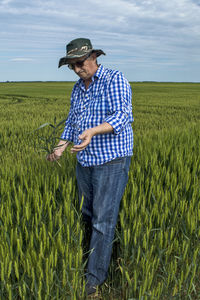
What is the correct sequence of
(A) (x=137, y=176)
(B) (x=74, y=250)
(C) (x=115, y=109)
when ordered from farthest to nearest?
(A) (x=137, y=176)
(B) (x=74, y=250)
(C) (x=115, y=109)

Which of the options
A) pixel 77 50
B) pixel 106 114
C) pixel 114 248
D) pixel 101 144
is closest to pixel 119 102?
pixel 106 114

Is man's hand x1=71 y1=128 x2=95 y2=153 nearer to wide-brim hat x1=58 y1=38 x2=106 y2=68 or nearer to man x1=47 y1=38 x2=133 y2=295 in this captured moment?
man x1=47 y1=38 x2=133 y2=295

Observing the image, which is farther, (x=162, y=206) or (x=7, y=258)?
(x=162, y=206)

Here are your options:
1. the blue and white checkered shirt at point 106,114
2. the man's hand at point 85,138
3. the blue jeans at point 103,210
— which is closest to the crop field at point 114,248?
the blue jeans at point 103,210

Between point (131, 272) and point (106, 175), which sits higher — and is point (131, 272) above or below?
below

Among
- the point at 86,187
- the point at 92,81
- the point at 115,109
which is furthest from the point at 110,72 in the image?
the point at 86,187

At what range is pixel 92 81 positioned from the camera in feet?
6.67

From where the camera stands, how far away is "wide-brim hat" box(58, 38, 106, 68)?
73.5 inches

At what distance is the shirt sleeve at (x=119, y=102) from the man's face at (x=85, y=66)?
15cm

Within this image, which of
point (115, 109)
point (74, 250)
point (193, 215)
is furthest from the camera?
point (193, 215)

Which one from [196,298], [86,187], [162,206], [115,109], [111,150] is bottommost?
[196,298]

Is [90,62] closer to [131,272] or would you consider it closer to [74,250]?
[74,250]

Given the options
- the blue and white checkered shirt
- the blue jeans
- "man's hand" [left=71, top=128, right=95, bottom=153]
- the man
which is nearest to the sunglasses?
the man

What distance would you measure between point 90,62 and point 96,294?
4.67ft
